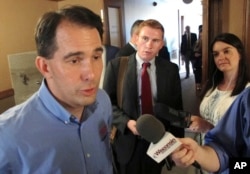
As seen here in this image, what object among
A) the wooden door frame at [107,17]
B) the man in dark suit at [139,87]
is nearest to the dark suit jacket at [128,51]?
the man in dark suit at [139,87]

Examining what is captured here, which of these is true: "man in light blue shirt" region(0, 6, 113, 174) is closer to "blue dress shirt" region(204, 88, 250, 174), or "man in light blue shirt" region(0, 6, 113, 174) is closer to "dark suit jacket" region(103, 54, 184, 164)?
"blue dress shirt" region(204, 88, 250, 174)

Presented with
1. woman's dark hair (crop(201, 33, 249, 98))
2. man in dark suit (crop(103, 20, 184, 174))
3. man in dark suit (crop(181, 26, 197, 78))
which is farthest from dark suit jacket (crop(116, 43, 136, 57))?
man in dark suit (crop(181, 26, 197, 78))

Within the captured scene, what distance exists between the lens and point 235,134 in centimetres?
93

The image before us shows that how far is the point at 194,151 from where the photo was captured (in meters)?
0.85

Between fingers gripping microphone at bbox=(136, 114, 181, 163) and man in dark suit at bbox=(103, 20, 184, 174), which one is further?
man in dark suit at bbox=(103, 20, 184, 174)

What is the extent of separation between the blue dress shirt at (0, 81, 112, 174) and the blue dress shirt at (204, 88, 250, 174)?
1.48ft

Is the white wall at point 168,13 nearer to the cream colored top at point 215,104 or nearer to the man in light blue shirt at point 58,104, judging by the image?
the cream colored top at point 215,104

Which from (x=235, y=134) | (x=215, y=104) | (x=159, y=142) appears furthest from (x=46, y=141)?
(x=215, y=104)

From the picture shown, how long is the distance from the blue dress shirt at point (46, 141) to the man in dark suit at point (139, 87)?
674 millimetres

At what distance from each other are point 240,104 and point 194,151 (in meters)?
0.25

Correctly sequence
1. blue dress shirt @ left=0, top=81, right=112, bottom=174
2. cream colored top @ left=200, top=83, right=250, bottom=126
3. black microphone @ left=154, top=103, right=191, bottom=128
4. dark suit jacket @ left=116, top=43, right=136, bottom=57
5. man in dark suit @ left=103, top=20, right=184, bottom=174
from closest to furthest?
1. blue dress shirt @ left=0, top=81, right=112, bottom=174
2. black microphone @ left=154, top=103, right=191, bottom=128
3. cream colored top @ left=200, top=83, right=250, bottom=126
4. man in dark suit @ left=103, top=20, right=184, bottom=174
5. dark suit jacket @ left=116, top=43, right=136, bottom=57

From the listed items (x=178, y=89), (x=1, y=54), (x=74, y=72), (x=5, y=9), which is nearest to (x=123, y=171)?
(x=178, y=89)

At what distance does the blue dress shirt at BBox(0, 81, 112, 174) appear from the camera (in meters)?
0.74

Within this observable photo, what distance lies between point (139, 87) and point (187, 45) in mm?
2601
